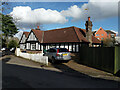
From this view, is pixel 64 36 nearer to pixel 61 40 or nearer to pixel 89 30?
pixel 61 40

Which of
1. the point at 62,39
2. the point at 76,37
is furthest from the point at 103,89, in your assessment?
the point at 62,39

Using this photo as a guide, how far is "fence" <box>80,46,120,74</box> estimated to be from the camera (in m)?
7.76

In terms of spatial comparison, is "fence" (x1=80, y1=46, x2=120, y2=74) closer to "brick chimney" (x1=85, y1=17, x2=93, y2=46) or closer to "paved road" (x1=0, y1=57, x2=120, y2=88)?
"paved road" (x1=0, y1=57, x2=120, y2=88)

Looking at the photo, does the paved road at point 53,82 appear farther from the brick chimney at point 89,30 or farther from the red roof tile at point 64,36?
Result: the brick chimney at point 89,30

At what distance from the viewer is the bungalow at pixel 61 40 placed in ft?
69.7

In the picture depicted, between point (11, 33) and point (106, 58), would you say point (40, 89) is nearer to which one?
point (106, 58)

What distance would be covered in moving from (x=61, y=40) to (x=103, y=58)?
1462 cm

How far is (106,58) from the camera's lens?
8461mm

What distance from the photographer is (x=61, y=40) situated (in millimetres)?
22922

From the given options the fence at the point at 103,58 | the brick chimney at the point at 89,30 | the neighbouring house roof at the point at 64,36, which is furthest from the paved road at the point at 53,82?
the brick chimney at the point at 89,30

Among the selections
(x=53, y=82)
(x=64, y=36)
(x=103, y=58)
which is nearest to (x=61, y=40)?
(x=64, y=36)

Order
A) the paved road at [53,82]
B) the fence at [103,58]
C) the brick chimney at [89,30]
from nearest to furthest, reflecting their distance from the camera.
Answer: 1. the paved road at [53,82]
2. the fence at [103,58]
3. the brick chimney at [89,30]

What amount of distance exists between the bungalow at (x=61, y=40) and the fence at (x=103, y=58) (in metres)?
9.38

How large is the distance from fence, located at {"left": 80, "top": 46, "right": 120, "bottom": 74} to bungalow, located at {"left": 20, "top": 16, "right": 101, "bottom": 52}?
938 cm
